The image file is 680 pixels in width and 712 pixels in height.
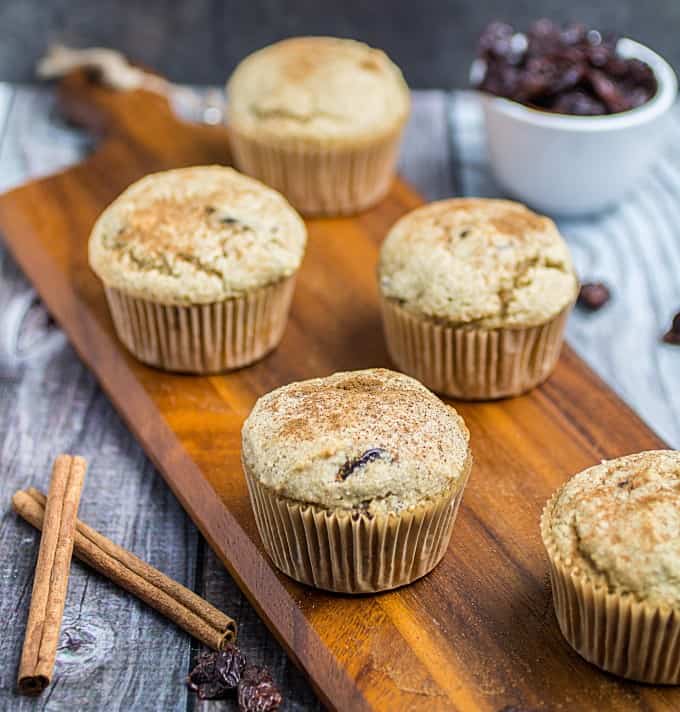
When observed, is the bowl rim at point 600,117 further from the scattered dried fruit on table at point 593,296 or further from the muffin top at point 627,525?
the muffin top at point 627,525

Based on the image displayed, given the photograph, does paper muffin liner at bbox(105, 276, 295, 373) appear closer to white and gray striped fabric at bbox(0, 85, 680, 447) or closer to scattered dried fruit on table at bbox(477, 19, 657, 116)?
white and gray striped fabric at bbox(0, 85, 680, 447)

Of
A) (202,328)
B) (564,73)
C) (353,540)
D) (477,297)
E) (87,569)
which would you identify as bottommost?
(87,569)

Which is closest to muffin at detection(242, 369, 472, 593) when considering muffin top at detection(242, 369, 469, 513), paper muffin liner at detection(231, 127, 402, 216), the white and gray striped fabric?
muffin top at detection(242, 369, 469, 513)

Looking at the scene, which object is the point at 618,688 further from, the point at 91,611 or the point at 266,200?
the point at 266,200

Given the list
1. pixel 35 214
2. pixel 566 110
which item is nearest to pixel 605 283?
pixel 566 110

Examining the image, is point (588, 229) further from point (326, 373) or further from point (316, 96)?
point (326, 373)

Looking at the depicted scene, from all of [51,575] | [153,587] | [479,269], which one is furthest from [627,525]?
[51,575]
